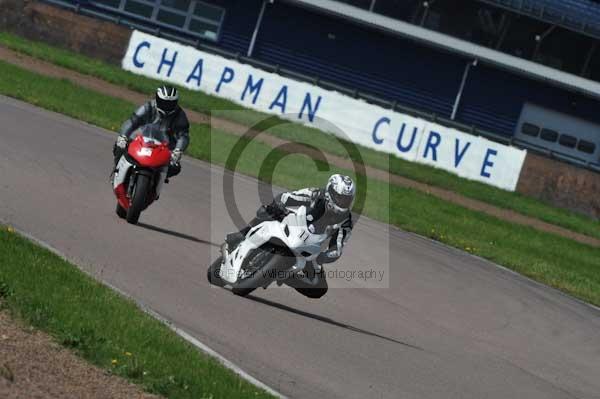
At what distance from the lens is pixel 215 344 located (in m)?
9.44

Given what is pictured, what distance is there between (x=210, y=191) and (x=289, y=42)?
23.8 meters

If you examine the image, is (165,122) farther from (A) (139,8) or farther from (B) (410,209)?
(A) (139,8)

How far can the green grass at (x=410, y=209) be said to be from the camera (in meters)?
22.2

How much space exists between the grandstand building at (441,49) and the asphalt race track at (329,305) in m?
22.5

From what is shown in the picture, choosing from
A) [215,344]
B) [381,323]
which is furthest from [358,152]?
[215,344]

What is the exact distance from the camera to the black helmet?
14242mm

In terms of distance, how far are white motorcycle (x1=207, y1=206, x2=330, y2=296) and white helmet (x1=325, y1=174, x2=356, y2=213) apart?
281 millimetres

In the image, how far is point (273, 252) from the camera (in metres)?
11.4

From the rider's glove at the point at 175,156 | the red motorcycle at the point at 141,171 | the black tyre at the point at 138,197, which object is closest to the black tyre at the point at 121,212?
the red motorcycle at the point at 141,171

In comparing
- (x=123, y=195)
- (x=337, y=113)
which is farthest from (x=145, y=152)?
(x=337, y=113)

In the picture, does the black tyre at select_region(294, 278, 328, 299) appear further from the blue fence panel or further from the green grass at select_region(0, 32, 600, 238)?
the blue fence panel

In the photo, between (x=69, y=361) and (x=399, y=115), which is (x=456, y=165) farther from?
(x=69, y=361)

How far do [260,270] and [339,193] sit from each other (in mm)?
1096

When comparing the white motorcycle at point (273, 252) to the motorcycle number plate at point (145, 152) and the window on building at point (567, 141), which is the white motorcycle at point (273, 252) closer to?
the motorcycle number plate at point (145, 152)
